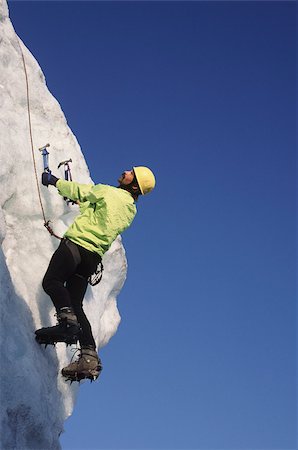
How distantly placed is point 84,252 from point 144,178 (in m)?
1.25

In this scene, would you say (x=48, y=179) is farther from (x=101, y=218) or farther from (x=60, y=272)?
(x=60, y=272)

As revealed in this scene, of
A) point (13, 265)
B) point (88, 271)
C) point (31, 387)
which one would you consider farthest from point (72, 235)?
point (31, 387)

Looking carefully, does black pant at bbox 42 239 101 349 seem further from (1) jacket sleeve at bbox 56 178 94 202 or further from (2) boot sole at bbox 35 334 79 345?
(1) jacket sleeve at bbox 56 178 94 202

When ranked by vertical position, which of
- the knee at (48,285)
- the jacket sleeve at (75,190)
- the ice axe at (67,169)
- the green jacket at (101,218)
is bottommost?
the knee at (48,285)

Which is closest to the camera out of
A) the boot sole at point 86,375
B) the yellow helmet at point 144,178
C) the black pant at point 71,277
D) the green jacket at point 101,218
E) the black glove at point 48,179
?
the black pant at point 71,277

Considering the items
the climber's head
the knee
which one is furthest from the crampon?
the climber's head

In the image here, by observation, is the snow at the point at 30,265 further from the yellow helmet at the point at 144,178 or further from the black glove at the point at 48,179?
the yellow helmet at the point at 144,178

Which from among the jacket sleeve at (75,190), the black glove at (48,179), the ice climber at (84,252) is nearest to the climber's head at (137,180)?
the ice climber at (84,252)

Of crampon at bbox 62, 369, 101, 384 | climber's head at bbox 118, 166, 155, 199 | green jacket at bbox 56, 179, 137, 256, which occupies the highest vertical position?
climber's head at bbox 118, 166, 155, 199

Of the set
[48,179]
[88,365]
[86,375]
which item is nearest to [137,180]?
[48,179]

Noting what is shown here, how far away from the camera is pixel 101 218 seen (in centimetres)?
920

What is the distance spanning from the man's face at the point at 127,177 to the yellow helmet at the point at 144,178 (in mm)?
71

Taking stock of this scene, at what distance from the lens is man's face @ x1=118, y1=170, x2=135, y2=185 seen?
952 cm

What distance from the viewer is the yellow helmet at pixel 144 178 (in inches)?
374
